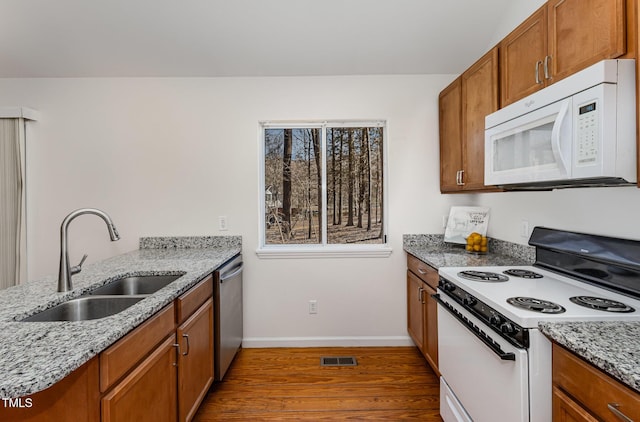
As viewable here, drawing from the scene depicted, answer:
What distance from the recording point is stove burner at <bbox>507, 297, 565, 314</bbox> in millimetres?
1194

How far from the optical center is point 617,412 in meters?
0.82

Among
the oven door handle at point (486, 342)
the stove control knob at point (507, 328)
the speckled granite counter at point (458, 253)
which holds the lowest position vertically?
the oven door handle at point (486, 342)

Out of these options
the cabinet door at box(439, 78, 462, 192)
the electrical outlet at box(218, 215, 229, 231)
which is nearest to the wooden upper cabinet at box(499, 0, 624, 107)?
the cabinet door at box(439, 78, 462, 192)

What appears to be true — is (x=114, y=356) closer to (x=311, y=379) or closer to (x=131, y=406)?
(x=131, y=406)

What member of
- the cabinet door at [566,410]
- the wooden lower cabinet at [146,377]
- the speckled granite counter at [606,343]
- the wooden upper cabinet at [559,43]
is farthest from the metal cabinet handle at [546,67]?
the wooden lower cabinet at [146,377]

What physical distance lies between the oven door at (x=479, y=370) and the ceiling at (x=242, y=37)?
2.03 metres

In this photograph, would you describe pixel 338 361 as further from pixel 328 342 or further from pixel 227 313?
pixel 227 313

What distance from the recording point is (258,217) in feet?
9.36

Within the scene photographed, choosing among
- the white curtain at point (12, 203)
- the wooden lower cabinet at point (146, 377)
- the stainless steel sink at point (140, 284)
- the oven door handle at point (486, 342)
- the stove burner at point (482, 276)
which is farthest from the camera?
the white curtain at point (12, 203)

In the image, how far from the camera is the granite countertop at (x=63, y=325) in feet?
2.63

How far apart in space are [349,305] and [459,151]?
1.63m

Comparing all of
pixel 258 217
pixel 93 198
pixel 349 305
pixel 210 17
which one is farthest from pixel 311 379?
pixel 210 17

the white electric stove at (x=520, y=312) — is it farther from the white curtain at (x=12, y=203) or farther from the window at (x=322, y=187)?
the white curtain at (x=12, y=203)

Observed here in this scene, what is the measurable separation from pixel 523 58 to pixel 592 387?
5.36ft
